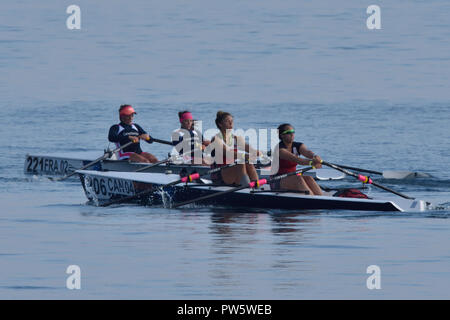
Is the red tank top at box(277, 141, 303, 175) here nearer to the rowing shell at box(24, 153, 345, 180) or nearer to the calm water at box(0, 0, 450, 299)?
the calm water at box(0, 0, 450, 299)

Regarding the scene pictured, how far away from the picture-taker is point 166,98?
169 ft

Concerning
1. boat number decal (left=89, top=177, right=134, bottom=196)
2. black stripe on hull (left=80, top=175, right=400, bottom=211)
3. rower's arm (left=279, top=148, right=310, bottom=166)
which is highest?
rower's arm (left=279, top=148, right=310, bottom=166)

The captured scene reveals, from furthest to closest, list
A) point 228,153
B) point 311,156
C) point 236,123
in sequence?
point 236,123 < point 228,153 < point 311,156

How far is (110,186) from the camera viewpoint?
2333 centimetres

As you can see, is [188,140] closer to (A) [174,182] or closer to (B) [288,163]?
(A) [174,182]

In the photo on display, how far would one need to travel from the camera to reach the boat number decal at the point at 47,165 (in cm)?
3008

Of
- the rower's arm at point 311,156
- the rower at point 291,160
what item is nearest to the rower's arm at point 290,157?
the rower at point 291,160

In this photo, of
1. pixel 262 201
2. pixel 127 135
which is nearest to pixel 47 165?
pixel 127 135

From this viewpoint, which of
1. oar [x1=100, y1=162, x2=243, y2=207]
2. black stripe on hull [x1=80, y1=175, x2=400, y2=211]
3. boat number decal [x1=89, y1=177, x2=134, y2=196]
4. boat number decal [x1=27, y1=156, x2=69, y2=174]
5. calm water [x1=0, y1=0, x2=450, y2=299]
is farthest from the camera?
boat number decal [x1=27, y1=156, x2=69, y2=174]

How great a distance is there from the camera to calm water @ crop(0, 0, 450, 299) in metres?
15.1

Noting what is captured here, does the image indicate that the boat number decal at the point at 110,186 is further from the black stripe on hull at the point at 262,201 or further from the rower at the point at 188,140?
the rower at the point at 188,140

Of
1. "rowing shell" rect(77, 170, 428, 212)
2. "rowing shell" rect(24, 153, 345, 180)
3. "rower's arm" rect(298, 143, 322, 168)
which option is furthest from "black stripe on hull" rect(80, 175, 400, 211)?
"rowing shell" rect(24, 153, 345, 180)

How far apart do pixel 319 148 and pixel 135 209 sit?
49.3 feet

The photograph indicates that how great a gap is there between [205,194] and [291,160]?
2098 millimetres
